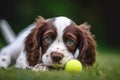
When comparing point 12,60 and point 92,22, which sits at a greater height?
point 92,22

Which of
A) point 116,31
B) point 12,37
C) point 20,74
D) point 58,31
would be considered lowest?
point 20,74

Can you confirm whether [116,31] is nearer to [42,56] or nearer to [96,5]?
Answer: [96,5]

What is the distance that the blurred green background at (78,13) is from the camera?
15.3 m

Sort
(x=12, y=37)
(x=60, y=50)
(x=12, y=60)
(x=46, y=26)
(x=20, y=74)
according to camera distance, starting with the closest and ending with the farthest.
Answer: (x=20, y=74) → (x=60, y=50) → (x=46, y=26) → (x=12, y=60) → (x=12, y=37)

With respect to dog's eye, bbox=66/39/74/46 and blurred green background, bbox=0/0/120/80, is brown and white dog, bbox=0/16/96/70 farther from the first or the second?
blurred green background, bbox=0/0/120/80

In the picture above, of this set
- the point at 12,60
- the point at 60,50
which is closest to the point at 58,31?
the point at 60,50

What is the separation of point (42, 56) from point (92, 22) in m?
9.01

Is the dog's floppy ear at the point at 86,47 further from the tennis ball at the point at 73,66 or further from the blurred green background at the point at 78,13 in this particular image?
the blurred green background at the point at 78,13

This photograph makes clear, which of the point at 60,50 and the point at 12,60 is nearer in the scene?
the point at 60,50

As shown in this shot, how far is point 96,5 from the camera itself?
15867 mm

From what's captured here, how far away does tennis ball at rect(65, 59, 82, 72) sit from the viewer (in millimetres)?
6422

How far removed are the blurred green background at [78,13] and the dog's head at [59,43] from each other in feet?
26.3

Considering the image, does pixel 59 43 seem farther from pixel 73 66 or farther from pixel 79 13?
pixel 79 13

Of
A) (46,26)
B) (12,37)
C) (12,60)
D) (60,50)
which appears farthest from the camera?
(12,37)
